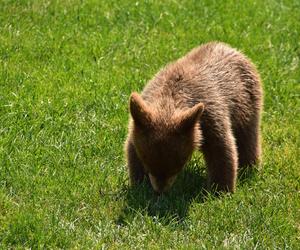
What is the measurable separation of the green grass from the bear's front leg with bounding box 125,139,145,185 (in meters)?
0.11

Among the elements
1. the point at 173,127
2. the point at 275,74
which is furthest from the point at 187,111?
the point at 275,74

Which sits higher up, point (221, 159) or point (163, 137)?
point (163, 137)

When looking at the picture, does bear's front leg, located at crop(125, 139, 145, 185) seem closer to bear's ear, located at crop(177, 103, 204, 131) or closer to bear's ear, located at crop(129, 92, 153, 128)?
bear's ear, located at crop(129, 92, 153, 128)

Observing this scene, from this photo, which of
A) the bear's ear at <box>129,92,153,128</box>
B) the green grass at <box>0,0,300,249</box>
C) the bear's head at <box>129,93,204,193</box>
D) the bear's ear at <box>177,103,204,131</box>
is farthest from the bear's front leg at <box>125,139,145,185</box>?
the bear's ear at <box>177,103,204,131</box>

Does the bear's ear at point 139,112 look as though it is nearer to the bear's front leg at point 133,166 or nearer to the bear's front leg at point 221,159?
the bear's front leg at point 133,166

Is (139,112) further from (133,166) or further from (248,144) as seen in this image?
(248,144)

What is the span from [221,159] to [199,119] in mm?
462

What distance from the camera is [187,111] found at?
633 centimetres

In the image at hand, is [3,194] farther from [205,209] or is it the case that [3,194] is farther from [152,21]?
[152,21]

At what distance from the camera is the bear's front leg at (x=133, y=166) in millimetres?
6734

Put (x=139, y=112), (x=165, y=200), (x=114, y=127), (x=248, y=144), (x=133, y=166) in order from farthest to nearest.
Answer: (x=114, y=127) < (x=248, y=144) < (x=133, y=166) < (x=165, y=200) < (x=139, y=112)

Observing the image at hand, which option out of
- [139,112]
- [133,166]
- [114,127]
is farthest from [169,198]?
[114,127]

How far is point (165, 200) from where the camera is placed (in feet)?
21.5

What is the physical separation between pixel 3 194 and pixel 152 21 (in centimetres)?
479
